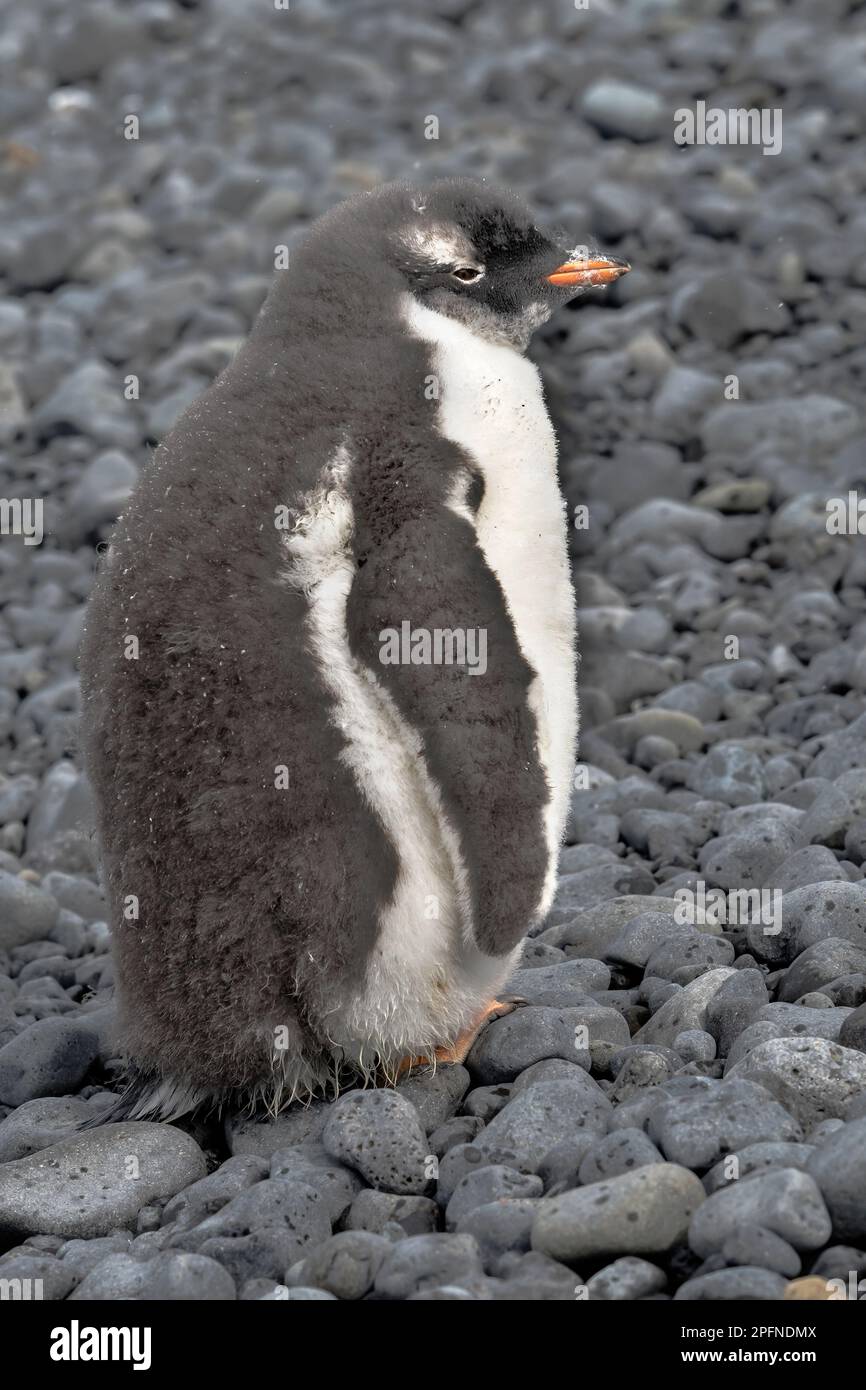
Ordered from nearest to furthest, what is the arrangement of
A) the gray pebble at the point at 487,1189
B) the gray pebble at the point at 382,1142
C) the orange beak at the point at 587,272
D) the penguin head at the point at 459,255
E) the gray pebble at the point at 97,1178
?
1. the gray pebble at the point at 487,1189
2. the gray pebble at the point at 382,1142
3. the gray pebble at the point at 97,1178
4. the penguin head at the point at 459,255
5. the orange beak at the point at 587,272

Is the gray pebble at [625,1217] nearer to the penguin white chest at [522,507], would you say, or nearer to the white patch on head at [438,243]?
the penguin white chest at [522,507]

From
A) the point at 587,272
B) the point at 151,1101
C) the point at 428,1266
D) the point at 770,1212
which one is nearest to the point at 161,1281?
the point at 428,1266

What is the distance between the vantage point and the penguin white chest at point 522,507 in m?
3.06

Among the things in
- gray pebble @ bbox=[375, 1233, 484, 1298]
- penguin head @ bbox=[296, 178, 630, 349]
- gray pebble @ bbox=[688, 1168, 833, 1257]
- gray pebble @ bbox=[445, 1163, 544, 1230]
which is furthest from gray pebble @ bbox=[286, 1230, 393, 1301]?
penguin head @ bbox=[296, 178, 630, 349]

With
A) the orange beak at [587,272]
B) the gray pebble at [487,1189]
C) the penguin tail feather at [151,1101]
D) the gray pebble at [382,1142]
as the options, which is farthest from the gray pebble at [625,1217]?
the orange beak at [587,272]

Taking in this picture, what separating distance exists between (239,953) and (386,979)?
0.26 metres

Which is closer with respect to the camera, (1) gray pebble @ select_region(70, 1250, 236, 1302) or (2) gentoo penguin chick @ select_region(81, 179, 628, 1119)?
(1) gray pebble @ select_region(70, 1250, 236, 1302)

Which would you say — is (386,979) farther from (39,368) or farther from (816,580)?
(39,368)

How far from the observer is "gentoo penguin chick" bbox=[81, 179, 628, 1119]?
288 cm

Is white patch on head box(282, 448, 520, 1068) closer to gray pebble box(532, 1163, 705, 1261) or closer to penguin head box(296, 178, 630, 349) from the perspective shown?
penguin head box(296, 178, 630, 349)

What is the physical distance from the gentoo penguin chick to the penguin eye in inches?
3.9

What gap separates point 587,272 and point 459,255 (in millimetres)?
310

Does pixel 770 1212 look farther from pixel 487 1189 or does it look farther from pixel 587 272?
pixel 587 272
